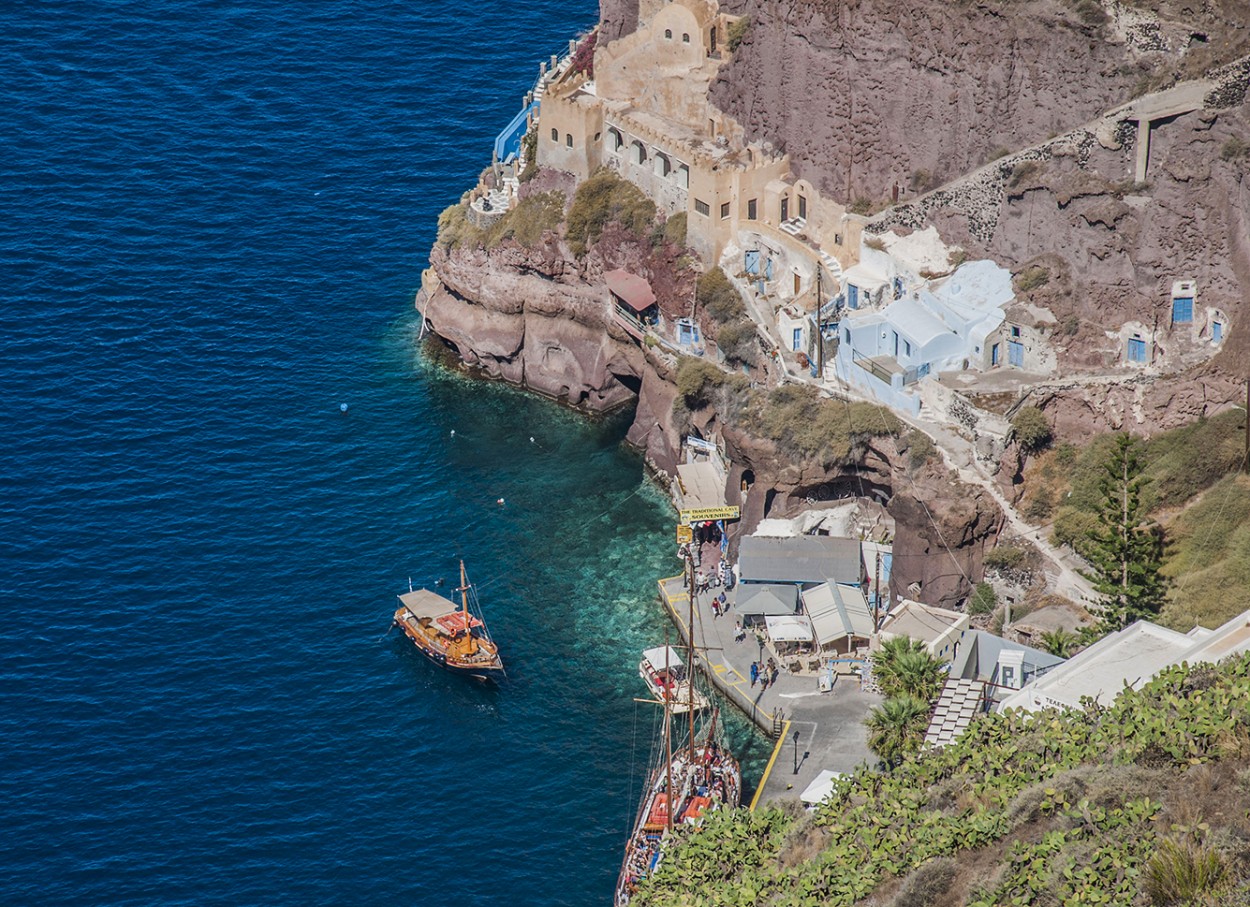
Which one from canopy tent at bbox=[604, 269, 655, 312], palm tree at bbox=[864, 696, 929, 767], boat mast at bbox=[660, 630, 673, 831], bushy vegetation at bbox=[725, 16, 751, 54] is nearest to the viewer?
palm tree at bbox=[864, 696, 929, 767]

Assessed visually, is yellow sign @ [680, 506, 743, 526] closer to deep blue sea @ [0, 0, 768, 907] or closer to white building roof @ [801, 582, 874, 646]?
deep blue sea @ [0, 0, 768, 907]

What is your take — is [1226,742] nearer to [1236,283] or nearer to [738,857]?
[738,857]

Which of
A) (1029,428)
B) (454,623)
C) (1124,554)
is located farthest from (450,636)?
(1124,554)

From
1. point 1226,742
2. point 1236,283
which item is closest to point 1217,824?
point 1226,742

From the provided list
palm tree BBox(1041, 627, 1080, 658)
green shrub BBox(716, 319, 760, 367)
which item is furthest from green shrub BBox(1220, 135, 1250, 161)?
green shrub BBox(716, 319, 760, 367)

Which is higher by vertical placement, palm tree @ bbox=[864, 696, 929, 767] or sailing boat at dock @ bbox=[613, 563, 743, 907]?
palm tree @ bbox=[864, 696, 929, 767]

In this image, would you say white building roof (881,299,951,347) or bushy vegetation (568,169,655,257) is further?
bushy vegetation (568,169,655,257)

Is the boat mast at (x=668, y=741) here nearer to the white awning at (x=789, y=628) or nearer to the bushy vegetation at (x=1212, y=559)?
the white awning at (x=789, y=628)
